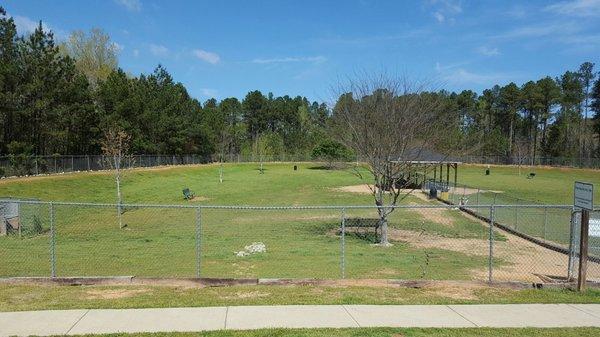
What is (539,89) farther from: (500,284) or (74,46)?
(500,284)

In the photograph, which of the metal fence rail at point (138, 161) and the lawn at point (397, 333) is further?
the metal fence rail at point (138, 161)

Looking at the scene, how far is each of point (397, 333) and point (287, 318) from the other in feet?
5.51

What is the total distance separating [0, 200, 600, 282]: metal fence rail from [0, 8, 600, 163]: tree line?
5.91 meters

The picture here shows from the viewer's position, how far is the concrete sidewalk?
291 inches

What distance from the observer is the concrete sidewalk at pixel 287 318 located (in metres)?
7.40

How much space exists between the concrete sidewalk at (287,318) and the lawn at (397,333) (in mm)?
219

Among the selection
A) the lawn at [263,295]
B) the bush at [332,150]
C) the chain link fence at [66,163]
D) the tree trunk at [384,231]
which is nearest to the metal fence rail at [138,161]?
the chain link fence at [66,163]

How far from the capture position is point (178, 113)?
3551 inches

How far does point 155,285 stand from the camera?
10.2 m

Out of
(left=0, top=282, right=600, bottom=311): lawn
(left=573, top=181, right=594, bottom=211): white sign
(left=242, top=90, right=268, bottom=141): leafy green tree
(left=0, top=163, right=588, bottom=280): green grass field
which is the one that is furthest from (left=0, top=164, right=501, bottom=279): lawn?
(left=242, top=90, right=268, bottom=141): leafy green tree

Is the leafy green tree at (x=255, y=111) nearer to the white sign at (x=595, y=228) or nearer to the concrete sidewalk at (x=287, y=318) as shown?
the white sign at (x=595, y=228)

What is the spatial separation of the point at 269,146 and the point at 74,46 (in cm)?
4960

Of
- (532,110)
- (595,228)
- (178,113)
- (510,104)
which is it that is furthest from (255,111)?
(595,228)

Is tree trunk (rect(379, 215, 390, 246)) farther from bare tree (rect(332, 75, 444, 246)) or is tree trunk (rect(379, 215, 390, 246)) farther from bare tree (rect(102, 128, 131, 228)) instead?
bare tree (rect(102, 128, 131, 228))
